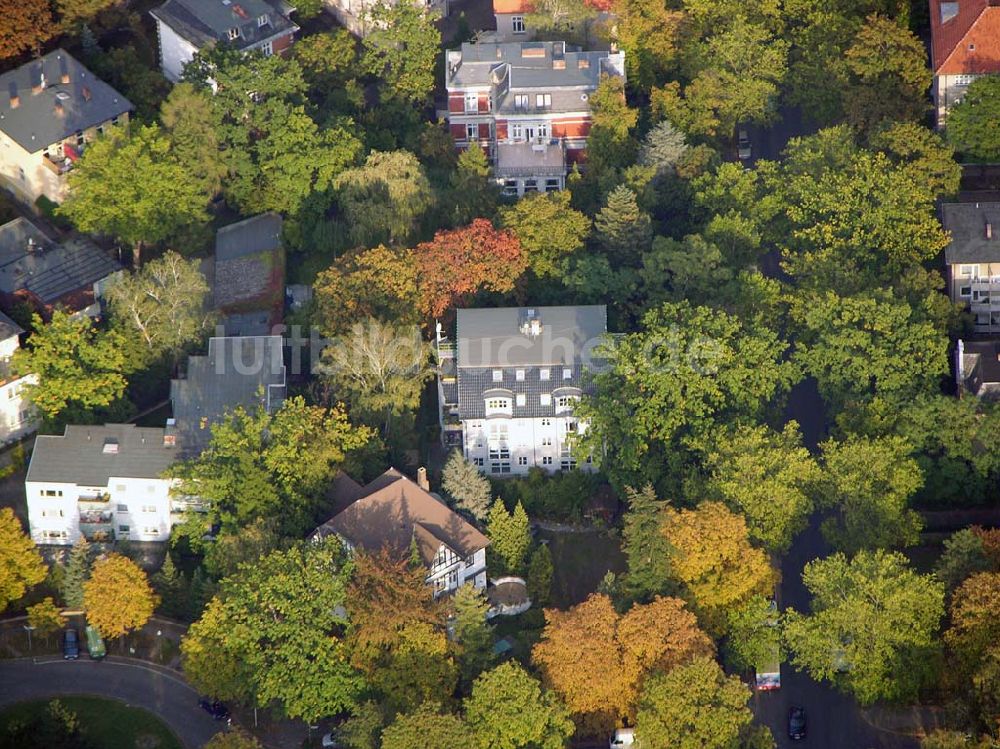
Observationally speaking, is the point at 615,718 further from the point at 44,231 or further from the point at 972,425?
the point at 44,231

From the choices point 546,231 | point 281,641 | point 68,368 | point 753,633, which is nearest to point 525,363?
point 546,231

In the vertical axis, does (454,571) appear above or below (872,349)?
below

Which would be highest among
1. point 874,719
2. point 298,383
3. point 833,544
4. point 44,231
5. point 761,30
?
point 761,30

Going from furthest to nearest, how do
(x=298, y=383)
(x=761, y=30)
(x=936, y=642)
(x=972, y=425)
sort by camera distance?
(x=761, y=30) → (x=298, y=383) → (x=972, y=425) → (x=936, y=642)

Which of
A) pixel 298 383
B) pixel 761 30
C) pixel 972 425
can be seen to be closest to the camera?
pixel 972 425

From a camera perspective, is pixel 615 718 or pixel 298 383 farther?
pixel 298 383

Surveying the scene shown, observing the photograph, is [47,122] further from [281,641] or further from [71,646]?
[281,641]

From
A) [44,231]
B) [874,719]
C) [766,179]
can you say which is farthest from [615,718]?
[44,231]
